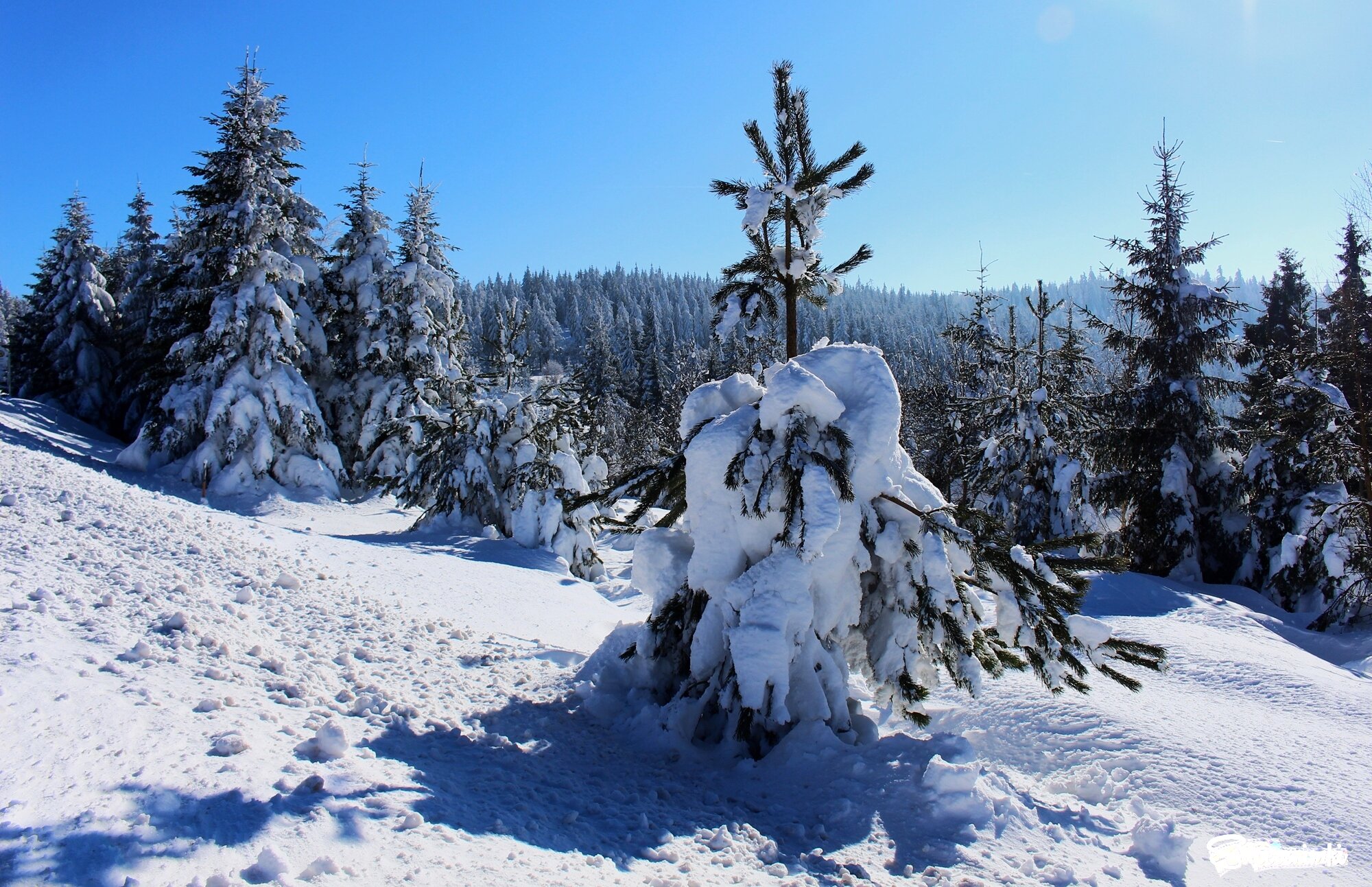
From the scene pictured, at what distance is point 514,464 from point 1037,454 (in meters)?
14.0

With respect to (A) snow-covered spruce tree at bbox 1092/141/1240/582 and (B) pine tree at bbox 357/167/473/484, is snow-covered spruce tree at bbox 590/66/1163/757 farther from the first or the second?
(B) pine tree at bbox 357/167/473/484

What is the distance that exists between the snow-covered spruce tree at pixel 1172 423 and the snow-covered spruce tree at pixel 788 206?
46.6 feet

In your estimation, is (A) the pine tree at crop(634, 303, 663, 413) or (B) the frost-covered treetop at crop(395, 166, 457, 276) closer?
(B) the frost-covered treetop at crop(395, 166, 457, 276)

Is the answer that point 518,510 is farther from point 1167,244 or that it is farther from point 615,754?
point 1167,244

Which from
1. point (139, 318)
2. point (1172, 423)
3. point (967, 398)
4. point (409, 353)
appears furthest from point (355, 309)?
point (1172, 423)

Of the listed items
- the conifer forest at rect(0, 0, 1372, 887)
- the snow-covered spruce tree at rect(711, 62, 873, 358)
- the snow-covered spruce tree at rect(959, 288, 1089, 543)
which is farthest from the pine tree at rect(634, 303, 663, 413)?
the snow-covered spruce tree at rect(711, 62, 873, 358)

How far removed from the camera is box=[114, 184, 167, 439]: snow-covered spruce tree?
83.8ft

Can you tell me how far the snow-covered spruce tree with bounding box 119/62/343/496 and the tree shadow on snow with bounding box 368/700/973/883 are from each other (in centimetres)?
1820

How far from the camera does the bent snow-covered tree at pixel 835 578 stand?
5656 mm

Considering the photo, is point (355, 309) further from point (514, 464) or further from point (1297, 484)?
point (1297, 484)

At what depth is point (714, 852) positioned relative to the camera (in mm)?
4355

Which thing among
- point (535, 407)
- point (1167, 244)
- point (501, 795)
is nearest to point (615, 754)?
point (501, 795)

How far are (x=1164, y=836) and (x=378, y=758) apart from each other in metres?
5.42

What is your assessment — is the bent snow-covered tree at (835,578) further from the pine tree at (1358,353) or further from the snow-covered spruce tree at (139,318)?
the snow-covered spruce tree at (139,318)
